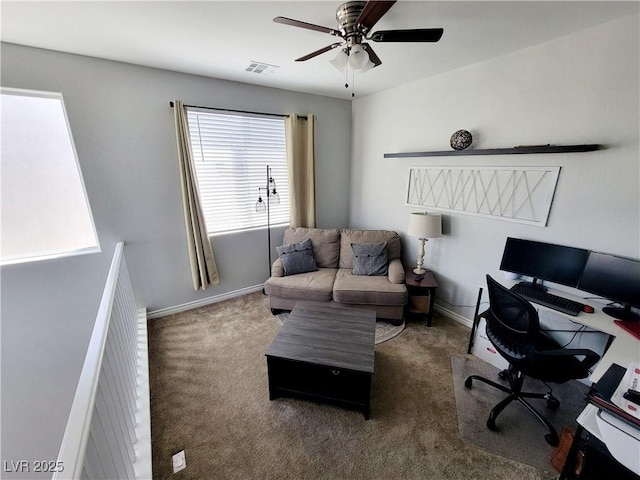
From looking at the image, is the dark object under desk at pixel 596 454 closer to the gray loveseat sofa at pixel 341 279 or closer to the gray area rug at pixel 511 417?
the gray area rug at pixel 511 417

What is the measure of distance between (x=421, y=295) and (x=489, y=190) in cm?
126

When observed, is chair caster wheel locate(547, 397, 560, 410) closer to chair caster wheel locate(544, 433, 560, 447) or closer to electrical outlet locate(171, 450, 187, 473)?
chair caster wheel locate(544, 433, 560, 447)

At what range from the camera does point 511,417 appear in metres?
1.86

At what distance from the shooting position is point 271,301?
3084 millimetres

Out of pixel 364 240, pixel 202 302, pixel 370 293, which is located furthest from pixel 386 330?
pixel 202 302

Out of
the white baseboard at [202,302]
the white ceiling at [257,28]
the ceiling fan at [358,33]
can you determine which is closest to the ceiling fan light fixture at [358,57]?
the ceiling fan at [358,33]

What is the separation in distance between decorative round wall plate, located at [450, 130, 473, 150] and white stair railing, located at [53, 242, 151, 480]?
3.09 m

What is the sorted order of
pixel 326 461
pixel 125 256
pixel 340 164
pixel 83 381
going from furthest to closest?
pixel 340 164 < pixel 125 256 < pixel 326 461 < pixel 83 381

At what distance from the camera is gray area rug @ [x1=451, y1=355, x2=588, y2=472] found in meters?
1.64

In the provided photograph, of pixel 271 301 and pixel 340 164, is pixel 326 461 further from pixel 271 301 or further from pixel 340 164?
pixel 340 164

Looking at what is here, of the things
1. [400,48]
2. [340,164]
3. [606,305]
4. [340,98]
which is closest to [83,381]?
[400,48]

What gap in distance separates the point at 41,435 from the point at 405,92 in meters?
5.12

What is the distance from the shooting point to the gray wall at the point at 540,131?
180 cm

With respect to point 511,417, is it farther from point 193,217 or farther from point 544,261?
point 193,217
